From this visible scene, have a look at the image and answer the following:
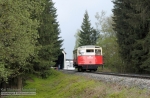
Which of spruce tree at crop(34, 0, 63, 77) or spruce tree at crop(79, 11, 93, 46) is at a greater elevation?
spruce tree at crop(79, 11, 93, 46)

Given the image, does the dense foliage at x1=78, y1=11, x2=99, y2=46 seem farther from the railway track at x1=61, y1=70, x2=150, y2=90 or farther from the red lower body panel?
the railway track at x1=61, y1=70, x2=150, y2=90

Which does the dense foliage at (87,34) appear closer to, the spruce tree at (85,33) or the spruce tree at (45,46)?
the spruce tree at (85,33)

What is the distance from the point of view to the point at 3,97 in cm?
1708

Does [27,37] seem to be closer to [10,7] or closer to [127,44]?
[10,7]

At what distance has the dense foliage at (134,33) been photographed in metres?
23.0

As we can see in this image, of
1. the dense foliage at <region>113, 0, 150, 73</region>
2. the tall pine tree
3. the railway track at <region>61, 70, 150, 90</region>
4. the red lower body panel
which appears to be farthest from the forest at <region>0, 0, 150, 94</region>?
the tall pine tree

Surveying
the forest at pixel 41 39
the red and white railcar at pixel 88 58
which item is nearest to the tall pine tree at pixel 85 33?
the forest at pixel 41 39

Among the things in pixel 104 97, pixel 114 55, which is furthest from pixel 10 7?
pixel 114 55

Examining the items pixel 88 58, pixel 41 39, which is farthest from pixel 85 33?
pixel 41 39

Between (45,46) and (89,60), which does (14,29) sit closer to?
(45,46)

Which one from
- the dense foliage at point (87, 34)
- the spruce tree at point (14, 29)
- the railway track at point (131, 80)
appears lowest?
the railway track at point (131, 80)

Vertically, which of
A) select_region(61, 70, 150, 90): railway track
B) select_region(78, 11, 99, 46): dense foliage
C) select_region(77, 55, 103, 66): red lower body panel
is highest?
select_region(78, 11, 99, 46): dense foliage

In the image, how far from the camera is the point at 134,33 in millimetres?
26609

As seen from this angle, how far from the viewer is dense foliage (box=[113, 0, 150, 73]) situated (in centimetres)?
2297
